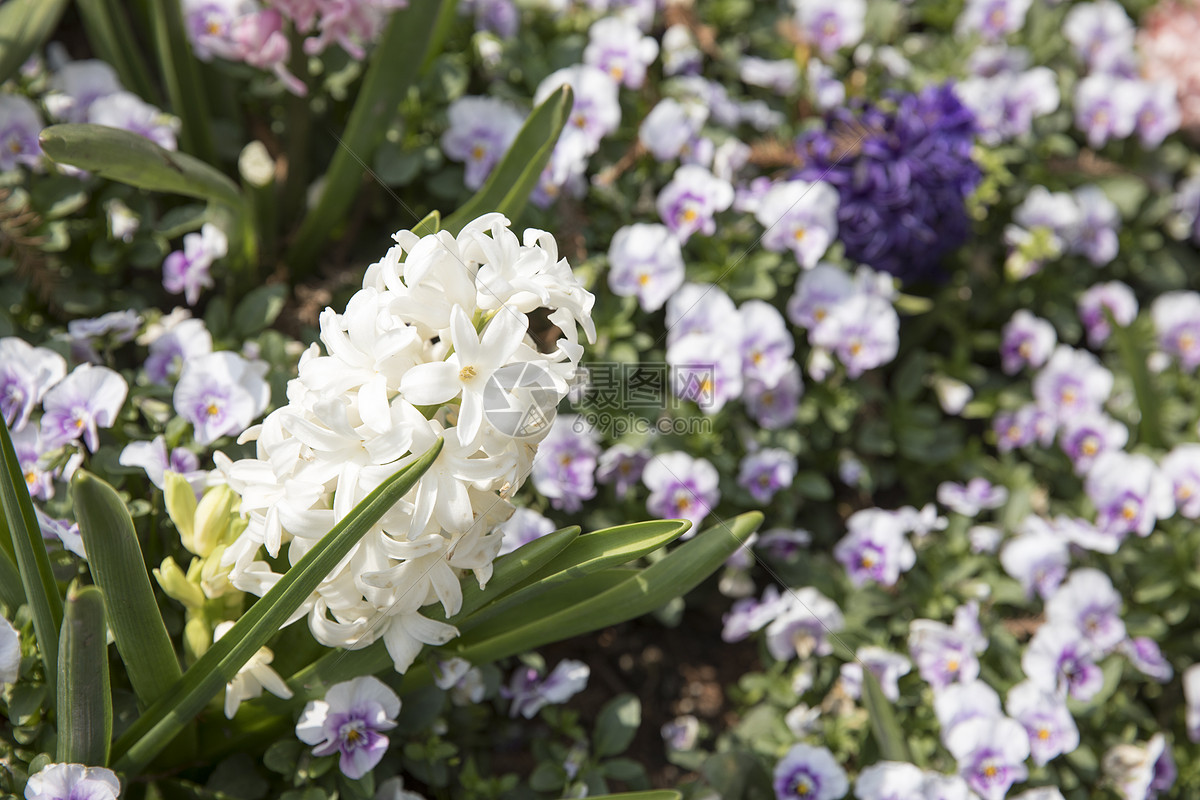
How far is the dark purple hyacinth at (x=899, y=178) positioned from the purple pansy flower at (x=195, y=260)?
1.25m

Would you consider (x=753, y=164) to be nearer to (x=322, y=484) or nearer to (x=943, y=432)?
(x=943, y=432)

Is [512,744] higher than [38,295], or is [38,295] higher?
[38,295]

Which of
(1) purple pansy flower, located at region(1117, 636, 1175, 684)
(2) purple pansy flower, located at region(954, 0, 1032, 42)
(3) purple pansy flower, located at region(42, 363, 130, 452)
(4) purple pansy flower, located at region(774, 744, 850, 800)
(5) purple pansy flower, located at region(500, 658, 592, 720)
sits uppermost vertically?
(3) purple pansy flower, located at region(42, 363, 130, 452)

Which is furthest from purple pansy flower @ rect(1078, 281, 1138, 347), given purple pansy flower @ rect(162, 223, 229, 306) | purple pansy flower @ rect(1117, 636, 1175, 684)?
purple pansy flower @ rect(162, 223, 229, 306)

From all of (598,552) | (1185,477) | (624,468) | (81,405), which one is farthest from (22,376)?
(1185,477)

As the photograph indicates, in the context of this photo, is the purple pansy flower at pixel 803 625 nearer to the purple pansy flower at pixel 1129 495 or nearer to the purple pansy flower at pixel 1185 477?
the purple pansy flower at pixel 1129 495

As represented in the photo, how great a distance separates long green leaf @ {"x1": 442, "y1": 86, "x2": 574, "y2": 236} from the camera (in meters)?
1.47

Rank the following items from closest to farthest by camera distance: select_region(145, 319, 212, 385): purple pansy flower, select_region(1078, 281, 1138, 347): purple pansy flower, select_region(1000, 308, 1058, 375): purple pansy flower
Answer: select_region(145, 319, 212, 385): purple pansy flower < select_region(1000, 308, 1058, 375): purple pansy flower < select_region(1078, 281, 1138, 347): purple pansy flower

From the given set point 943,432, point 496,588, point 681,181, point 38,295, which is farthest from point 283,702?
point 943,432

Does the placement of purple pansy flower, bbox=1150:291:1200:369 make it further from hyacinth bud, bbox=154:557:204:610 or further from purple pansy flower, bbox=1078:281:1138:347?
hyacinth bud, bbox=154:557:204:610

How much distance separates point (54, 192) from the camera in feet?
5.55

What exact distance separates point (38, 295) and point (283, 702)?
3.33 feet

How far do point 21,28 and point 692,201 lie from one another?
1352mm

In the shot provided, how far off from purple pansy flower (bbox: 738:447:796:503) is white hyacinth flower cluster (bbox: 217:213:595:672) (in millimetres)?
932
